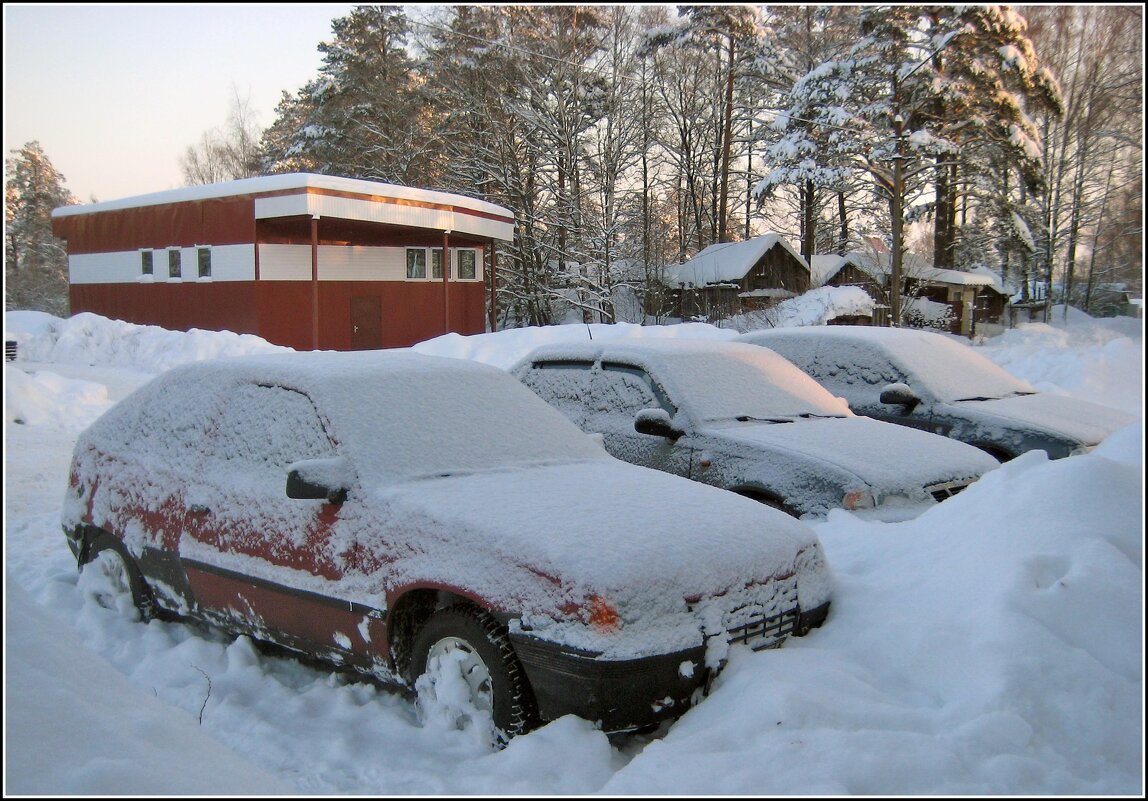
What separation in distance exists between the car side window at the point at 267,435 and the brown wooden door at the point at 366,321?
22.2 meters

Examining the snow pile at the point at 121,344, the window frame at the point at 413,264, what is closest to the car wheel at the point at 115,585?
the snow pile at the point at 121,344

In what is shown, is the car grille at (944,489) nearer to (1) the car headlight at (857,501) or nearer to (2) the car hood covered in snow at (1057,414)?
(1) the car headlight at (857,501)

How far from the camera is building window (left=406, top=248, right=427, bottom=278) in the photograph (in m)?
28.2

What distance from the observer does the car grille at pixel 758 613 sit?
3.54 meters

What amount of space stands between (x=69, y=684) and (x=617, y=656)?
1.72m

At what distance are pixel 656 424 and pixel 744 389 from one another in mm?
976

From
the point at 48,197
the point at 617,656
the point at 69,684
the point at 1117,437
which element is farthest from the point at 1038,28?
the point at 48,197

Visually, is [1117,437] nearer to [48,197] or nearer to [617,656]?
[617,656]

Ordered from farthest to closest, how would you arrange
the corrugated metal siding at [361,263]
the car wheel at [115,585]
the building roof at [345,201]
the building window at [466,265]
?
1. the building window at [466,265]
2. the corrugated metal siding at [361,263]
3. the building roof at [345,201]
4. the car wheel at [115,585]

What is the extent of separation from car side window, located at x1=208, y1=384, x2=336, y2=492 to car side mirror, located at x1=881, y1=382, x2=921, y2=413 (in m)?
5.06

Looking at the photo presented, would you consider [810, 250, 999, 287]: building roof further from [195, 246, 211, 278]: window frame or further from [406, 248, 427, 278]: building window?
[195, 246, 211, 278]: window frame

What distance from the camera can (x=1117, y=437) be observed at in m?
5.52

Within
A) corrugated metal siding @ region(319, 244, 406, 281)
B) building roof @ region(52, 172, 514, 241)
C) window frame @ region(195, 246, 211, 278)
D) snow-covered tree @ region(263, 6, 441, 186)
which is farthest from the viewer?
snow-covered tree @ region(263, 6, 441, 186)

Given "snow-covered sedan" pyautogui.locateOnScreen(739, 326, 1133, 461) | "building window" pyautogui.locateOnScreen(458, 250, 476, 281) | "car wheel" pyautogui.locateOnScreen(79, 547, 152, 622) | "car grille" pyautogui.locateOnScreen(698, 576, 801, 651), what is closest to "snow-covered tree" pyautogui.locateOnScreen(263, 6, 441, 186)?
"building window" pyautogui.locateOnScreen(458, 250, 476, 281)
